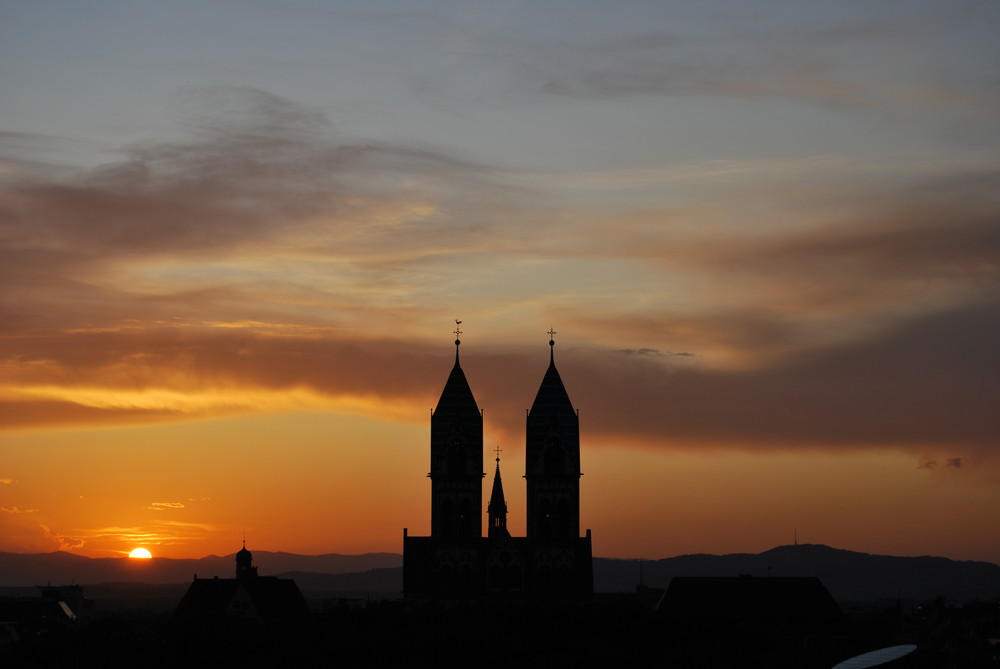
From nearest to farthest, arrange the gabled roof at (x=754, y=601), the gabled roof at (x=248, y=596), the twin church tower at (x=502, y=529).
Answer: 1. the twin church tower at (x=502, y=529)
2. the gabled roof at (x=248, y=596)
3. the gabled roof at (x=754, y=601)

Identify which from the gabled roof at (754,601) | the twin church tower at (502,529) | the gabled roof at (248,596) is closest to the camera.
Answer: the twin church tower at (502,529)

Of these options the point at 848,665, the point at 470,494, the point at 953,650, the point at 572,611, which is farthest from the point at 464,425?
the point at 953,650

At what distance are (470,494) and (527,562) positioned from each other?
7.34 m

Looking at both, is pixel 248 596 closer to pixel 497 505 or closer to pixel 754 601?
pixel 497 505

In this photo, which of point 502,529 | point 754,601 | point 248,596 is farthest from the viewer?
point 754,601

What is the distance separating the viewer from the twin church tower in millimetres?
135875

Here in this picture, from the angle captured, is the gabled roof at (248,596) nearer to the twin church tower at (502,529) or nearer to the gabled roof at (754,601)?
the twin church tower at (502,529)

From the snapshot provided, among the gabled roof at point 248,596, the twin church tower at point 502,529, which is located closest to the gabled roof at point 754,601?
the twin church tower at point 502,529

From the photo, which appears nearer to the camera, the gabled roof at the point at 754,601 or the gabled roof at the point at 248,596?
the gabled roof at the point at 248,596

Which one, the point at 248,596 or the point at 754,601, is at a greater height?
the point at 248,596

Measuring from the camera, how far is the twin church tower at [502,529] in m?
136

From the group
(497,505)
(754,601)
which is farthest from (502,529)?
(754,601)

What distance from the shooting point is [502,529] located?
138 m

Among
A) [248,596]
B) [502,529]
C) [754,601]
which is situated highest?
[502,529]
